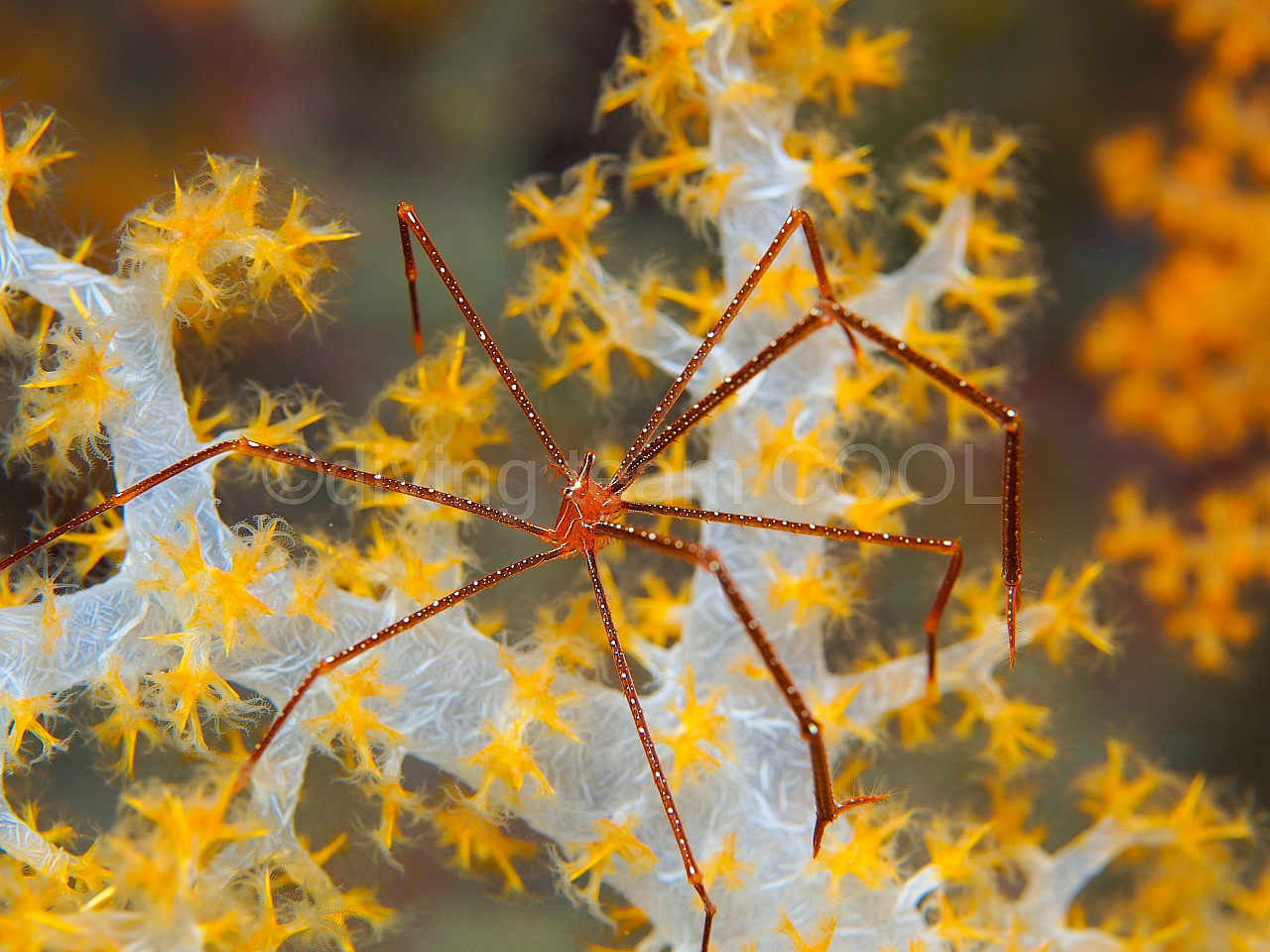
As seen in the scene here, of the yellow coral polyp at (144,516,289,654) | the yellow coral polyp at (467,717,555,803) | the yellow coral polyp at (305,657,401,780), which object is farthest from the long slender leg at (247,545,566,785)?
the yellow coral polyp at (467,717,555,803)

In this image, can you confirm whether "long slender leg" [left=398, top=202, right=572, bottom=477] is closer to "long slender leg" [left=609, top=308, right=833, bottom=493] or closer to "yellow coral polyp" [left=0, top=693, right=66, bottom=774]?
"long slender leg" [left=609, top=308, right=833, bottom=493]

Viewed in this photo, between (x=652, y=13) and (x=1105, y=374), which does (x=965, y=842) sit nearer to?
(x=1105, y=374)

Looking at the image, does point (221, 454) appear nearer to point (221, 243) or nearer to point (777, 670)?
point (221, 243)

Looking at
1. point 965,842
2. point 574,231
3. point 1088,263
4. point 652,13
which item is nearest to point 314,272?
point 574,231

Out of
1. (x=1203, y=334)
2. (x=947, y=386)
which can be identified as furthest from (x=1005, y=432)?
(x=1203, y=334)

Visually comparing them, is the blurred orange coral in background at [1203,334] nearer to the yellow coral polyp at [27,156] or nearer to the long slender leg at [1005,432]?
the long slender leg at [1005,432]

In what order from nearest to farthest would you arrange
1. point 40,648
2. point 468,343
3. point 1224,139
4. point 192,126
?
point 40,648, point 192,126, point 468,343, point 1224,139
